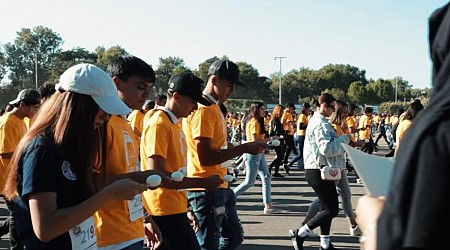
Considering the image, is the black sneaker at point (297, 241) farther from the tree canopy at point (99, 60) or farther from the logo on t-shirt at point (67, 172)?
the tree canopy at point (99, 60)

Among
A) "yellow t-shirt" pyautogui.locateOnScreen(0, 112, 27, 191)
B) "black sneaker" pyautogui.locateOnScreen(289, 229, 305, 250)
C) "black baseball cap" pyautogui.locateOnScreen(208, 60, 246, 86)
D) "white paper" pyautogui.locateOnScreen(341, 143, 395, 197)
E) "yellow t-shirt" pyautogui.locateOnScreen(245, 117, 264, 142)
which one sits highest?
"black baseball cap" pyautogui.locateOnScreen(208, 60, 246, 86)

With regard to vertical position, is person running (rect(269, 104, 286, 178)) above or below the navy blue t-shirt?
below

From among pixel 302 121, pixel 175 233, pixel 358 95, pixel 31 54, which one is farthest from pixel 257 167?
pixel 31 54

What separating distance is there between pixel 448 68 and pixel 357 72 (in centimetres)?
9928

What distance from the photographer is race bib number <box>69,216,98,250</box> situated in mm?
2295

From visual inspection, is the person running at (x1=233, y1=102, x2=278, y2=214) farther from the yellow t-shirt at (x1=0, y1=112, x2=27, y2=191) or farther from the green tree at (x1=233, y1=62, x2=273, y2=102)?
the green tree at (x1=233, y1=62, x2=273, y2=102)

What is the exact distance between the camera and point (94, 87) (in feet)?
7.68

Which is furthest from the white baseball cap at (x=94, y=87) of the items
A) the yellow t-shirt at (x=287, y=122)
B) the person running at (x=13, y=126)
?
the yellow t-shirt at (x=287, y=122)

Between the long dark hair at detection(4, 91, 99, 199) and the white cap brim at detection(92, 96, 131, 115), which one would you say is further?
the white cap brim at detection(92, 96, 131, 115)

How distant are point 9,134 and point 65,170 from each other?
14.0ft

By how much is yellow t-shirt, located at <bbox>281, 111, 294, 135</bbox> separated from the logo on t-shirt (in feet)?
45.0

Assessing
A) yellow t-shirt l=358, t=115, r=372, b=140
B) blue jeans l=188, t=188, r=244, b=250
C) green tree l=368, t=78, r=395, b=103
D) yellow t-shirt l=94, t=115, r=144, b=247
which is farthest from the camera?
green tree l=368, t=78, r=395, b=103

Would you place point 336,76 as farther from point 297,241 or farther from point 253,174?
point 297,241

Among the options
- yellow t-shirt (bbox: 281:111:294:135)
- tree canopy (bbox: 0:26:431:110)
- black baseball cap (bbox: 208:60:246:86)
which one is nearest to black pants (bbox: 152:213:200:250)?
black baseball cap (bbox: 208:60:246:86)
